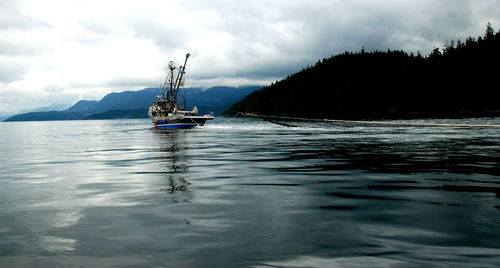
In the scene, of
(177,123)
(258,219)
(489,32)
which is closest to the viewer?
(258,219)

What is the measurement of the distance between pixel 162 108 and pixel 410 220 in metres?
98.3

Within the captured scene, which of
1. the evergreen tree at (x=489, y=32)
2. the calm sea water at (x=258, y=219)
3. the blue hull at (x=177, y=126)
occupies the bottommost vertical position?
the calm sea water at (x=258, y=219)

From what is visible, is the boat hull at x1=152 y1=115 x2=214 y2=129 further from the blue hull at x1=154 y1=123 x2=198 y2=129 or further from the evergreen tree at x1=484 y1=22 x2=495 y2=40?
the evergreen tree at x1=484 y1=22 x2=495 y2=40

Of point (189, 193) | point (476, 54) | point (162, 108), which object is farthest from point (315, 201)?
point (476, 54)

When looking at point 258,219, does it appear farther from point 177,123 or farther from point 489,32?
point 489,32

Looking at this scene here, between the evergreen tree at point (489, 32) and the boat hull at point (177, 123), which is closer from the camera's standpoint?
the boat hull at point (177, 123)

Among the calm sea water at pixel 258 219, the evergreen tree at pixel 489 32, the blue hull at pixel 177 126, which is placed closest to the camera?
the calm sea water at pixel 258 219

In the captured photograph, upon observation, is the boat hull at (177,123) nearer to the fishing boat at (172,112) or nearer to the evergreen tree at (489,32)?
the fishing boat at (172,112)

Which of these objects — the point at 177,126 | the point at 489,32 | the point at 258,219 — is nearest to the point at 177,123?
the point at 177,126

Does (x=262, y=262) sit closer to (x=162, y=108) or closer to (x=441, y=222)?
(x=441, y=222)

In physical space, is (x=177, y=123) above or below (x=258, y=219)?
above

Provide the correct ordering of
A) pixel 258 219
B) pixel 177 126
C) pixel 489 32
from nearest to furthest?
1. pixel 258 219
2. pixel 177 126
3. pixel 489 32

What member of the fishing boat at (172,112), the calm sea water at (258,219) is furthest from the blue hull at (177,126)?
the calm sea water at (258,219)

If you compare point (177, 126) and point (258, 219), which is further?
point (177, 126)
